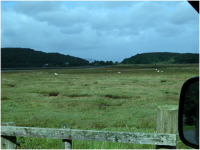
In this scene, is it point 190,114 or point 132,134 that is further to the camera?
point 132,134

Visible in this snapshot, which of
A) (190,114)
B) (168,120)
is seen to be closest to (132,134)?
(168,120)

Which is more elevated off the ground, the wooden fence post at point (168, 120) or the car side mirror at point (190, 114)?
the car side mirror at point (190, 114)

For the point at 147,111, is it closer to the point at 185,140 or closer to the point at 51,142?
the point at 51,142

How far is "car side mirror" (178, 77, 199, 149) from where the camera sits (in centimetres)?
142

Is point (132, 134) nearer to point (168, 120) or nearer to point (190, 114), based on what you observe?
point (168, 120)

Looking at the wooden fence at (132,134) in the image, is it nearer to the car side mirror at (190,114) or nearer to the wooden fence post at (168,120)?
the wooden fence post at (168,120)

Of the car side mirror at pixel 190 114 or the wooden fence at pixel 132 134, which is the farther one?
the wooden fence at pixel 132 134

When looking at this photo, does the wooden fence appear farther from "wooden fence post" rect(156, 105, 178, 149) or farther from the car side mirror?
the car side mirror

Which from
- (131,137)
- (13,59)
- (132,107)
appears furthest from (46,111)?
(13,59)

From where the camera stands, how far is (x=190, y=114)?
57.5 inches

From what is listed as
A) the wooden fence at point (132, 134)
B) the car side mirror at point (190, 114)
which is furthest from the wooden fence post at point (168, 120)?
the car side mirror at point (190, 114)

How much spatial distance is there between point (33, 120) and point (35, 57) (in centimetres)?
19327

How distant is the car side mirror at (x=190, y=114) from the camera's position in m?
1.42

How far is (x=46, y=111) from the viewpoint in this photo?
1312 cm
